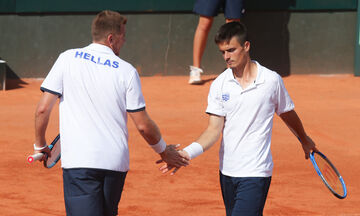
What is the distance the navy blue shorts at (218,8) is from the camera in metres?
12.7

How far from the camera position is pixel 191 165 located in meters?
8.55

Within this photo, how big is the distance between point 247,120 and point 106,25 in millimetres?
1172

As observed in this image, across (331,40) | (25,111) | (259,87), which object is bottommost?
(25,111)

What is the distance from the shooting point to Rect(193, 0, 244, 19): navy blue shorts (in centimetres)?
1267

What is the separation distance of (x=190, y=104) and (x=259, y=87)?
6.70 metres

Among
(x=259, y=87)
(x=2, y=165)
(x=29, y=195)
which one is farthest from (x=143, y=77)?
(x=259, y=87)

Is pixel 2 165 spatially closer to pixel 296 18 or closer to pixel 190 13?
pixel 190 13

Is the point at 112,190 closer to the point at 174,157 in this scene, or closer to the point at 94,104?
the point at 94,104

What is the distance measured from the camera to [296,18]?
13.6 meters

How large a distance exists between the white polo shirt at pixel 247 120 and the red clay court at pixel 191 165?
80.1 inches

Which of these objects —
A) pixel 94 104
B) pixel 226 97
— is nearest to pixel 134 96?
pixel 94 104

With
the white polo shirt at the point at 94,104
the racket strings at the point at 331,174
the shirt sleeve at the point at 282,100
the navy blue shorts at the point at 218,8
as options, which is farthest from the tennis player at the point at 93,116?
the navy blue shorts at the point at 218,8

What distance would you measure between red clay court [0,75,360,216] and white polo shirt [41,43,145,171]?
7.81 ft

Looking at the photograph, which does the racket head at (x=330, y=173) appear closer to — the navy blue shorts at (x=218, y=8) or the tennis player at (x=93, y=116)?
the tennis player at (x=93, y=116)
